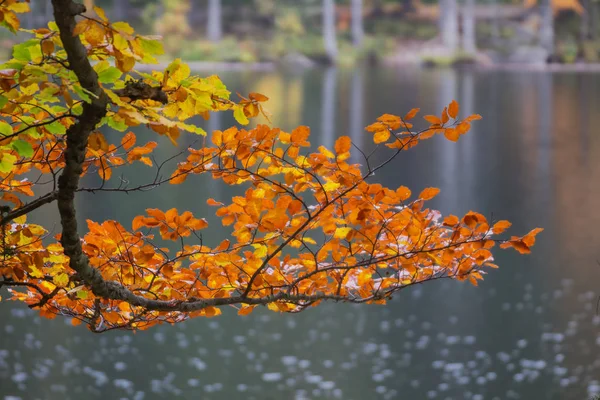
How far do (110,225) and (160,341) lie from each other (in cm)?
628

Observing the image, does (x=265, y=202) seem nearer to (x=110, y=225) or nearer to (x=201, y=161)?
(x=201, y=161)

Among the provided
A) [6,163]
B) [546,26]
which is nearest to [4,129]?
[6,163]

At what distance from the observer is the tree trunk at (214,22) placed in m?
16.2

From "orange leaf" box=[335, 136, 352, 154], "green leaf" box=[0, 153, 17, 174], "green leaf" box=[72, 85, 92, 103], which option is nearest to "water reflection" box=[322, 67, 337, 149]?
"orange leaf" box=[335, 136, 352, 154]

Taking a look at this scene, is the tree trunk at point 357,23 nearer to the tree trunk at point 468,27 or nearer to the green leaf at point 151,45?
the tree trunk at point 468,27

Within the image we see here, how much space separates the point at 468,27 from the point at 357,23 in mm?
2392

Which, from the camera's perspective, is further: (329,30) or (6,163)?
(329,30)

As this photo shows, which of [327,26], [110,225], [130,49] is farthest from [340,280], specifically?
[327,26]

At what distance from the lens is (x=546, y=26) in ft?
54.8

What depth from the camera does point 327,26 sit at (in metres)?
16.6

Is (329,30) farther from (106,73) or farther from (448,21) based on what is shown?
(106,73)

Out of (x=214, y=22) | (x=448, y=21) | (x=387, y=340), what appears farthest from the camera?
(x=448, y=21)

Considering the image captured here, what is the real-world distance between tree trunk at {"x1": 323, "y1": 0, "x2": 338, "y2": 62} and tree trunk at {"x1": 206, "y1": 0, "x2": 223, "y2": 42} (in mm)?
2148

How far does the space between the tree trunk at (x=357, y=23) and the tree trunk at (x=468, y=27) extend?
85.5 inches
